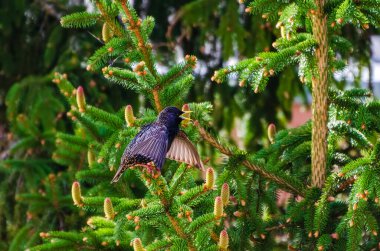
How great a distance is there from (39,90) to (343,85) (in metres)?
1.75

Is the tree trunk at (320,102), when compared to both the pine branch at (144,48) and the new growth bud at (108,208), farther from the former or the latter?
the new growth bud at (108,208)

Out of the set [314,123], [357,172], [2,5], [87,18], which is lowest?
[357,172]

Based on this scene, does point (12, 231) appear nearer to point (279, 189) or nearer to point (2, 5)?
point (2, 5)

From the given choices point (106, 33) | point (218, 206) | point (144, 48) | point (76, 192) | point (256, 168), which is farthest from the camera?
point (256, 168)

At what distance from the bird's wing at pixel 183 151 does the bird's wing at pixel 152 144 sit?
0.33 feet

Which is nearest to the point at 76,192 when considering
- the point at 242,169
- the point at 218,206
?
the point at 218,206

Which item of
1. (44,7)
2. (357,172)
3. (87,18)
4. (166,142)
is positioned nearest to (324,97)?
(357,172)

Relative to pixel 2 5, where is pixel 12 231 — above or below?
below

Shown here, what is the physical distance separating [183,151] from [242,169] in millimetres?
304

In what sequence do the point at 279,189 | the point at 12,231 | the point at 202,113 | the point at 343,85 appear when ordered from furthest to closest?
the point at 343,85 → the point at 12,231 → the point at 279,189 → the point at 202,113

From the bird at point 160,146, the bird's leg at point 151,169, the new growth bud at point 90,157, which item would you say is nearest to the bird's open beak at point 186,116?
the bird at point 160,146

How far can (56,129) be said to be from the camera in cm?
486

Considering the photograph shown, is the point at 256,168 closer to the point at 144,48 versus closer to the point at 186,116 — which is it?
the point at 186,116

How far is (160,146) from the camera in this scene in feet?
8.87
